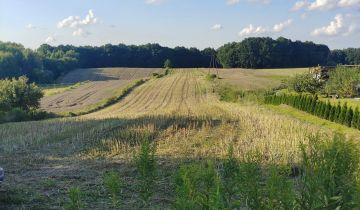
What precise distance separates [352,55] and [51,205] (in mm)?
145416

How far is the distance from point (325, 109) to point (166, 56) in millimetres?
113296

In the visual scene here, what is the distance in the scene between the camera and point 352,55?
145 metres

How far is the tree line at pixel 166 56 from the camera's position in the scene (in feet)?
381

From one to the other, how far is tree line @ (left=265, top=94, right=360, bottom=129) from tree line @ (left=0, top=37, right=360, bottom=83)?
7395 centimetres

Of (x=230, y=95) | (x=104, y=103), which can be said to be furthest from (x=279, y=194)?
(x=230, y=95)

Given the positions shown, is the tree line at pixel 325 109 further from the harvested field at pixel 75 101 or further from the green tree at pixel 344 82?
the harvested field at pixel 75 101

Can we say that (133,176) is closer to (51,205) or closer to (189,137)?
(51,205)

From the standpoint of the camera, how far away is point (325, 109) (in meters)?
36.5

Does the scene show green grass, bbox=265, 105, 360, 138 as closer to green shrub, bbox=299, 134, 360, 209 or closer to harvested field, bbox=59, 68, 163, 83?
green shrub, bbox=299, 134, 360, 209

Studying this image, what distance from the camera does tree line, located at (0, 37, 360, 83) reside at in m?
116

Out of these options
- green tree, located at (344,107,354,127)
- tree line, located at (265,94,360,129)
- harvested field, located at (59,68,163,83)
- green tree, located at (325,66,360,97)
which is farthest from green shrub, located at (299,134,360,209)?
harvested field, located at (59,68,163,83)

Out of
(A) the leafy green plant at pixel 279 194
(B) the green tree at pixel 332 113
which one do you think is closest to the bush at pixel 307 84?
(B) the green tree at pixel 332 113

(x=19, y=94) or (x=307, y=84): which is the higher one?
(x=307, y=84)

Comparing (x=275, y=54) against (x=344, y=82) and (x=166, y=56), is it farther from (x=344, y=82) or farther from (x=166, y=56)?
(x=344, y=82)
